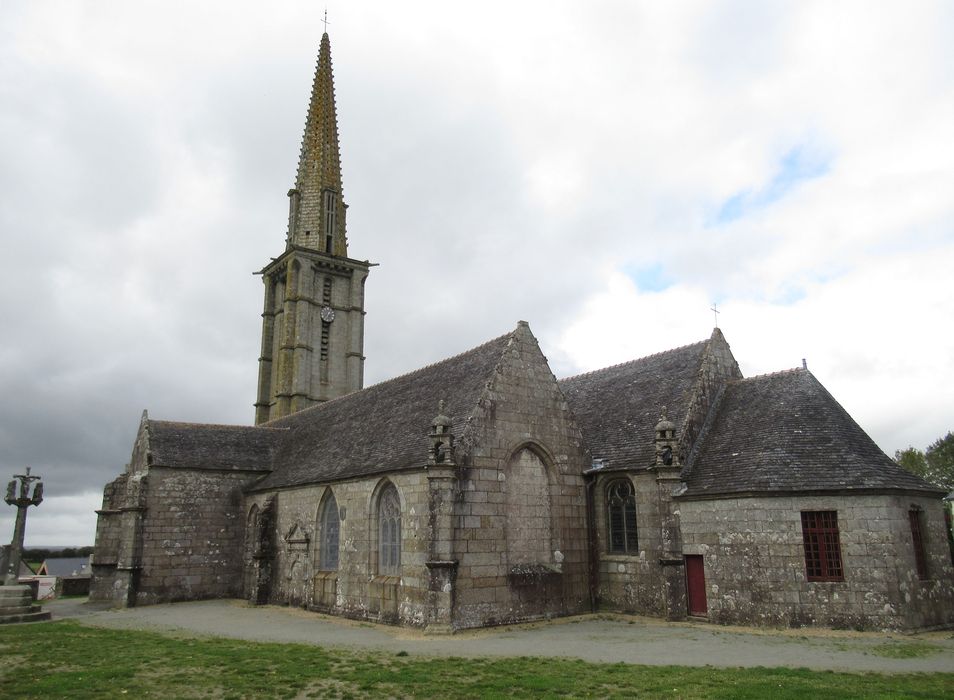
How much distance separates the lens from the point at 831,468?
18594 millimetres

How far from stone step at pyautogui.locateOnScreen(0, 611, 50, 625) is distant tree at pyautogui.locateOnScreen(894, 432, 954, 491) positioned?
180 feet

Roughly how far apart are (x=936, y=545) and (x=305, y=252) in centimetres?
3944

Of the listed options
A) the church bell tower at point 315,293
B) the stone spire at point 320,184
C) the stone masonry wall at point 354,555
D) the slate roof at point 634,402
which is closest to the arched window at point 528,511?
the slate roof at point 634,402

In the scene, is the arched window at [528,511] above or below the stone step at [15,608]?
above

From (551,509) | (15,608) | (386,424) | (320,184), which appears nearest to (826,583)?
(551,509)

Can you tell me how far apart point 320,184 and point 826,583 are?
138 feet

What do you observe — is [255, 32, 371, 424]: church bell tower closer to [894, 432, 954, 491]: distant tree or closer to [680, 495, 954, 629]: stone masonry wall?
[680, 495, 954, 629]: stone masonry wall

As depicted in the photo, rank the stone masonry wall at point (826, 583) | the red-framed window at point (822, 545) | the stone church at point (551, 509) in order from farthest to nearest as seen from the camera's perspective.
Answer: the stone church at point (551, 509)
the red-framed window at point (822, 545)
the stone masonry wall at point (826, 583)

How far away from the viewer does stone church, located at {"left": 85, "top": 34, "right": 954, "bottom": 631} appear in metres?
18.2

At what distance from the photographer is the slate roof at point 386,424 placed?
70.4 ft

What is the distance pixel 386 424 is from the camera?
24.5 metres

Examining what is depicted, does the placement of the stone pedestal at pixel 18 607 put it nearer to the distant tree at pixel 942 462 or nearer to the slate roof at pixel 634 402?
the slate roof at pixel 634 402

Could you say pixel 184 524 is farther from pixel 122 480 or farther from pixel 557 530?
pixel 557 530

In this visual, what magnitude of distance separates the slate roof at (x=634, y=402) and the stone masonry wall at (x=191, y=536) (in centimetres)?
1508
